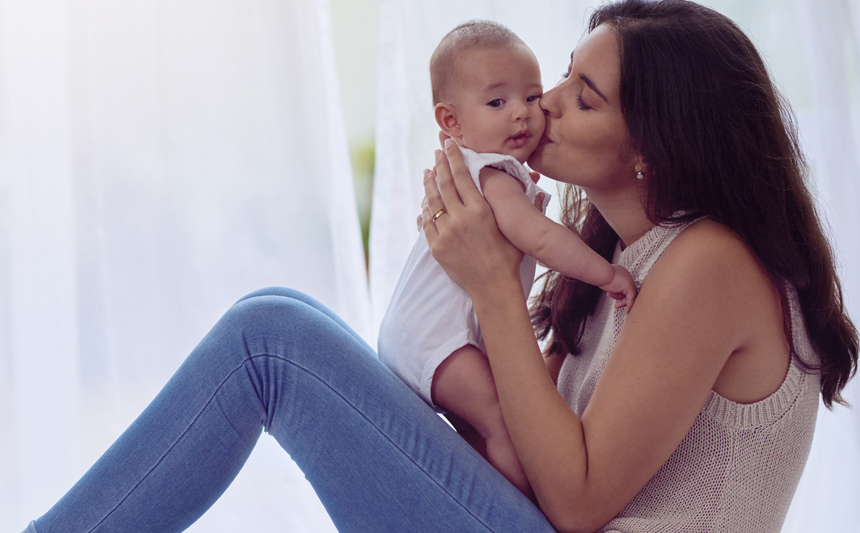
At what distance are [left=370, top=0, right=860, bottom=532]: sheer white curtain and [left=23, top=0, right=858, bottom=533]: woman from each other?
897 mm

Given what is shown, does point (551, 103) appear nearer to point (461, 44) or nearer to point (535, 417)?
point (461, 44)

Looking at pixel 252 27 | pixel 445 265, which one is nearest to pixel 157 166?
pixel 252 27

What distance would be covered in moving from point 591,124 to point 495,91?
155mm

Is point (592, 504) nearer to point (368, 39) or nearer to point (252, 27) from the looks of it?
point (252, 27)

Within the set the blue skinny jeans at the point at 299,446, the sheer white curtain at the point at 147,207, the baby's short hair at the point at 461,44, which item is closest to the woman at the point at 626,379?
the blue skinny jeans at the point at 299,446

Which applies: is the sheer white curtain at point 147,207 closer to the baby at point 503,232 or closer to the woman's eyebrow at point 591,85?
the baby at point 503,232

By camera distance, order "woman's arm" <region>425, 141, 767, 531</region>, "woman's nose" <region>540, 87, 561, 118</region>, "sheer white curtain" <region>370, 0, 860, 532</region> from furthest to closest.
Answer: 1. "sheer white curtain" <region>370, 0, 860, 532</region>
2. "woman's nose" <region>540, 87, 561, 118</region>
3. "woman's arm" <region>425, 141, 767, 531</region>

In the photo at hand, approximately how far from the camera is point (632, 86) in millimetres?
918

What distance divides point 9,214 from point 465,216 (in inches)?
56.1

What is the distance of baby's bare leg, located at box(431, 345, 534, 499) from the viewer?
92cm

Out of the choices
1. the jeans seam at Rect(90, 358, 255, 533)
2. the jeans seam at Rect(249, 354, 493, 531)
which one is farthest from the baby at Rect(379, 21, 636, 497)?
the jeans seam at Rect(90, 358, 255, 533)

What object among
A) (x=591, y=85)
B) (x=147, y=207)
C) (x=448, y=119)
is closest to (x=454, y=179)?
(x=448, y=119)

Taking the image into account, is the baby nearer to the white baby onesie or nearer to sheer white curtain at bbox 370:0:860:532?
the white baby onesie

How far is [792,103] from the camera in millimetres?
1843
